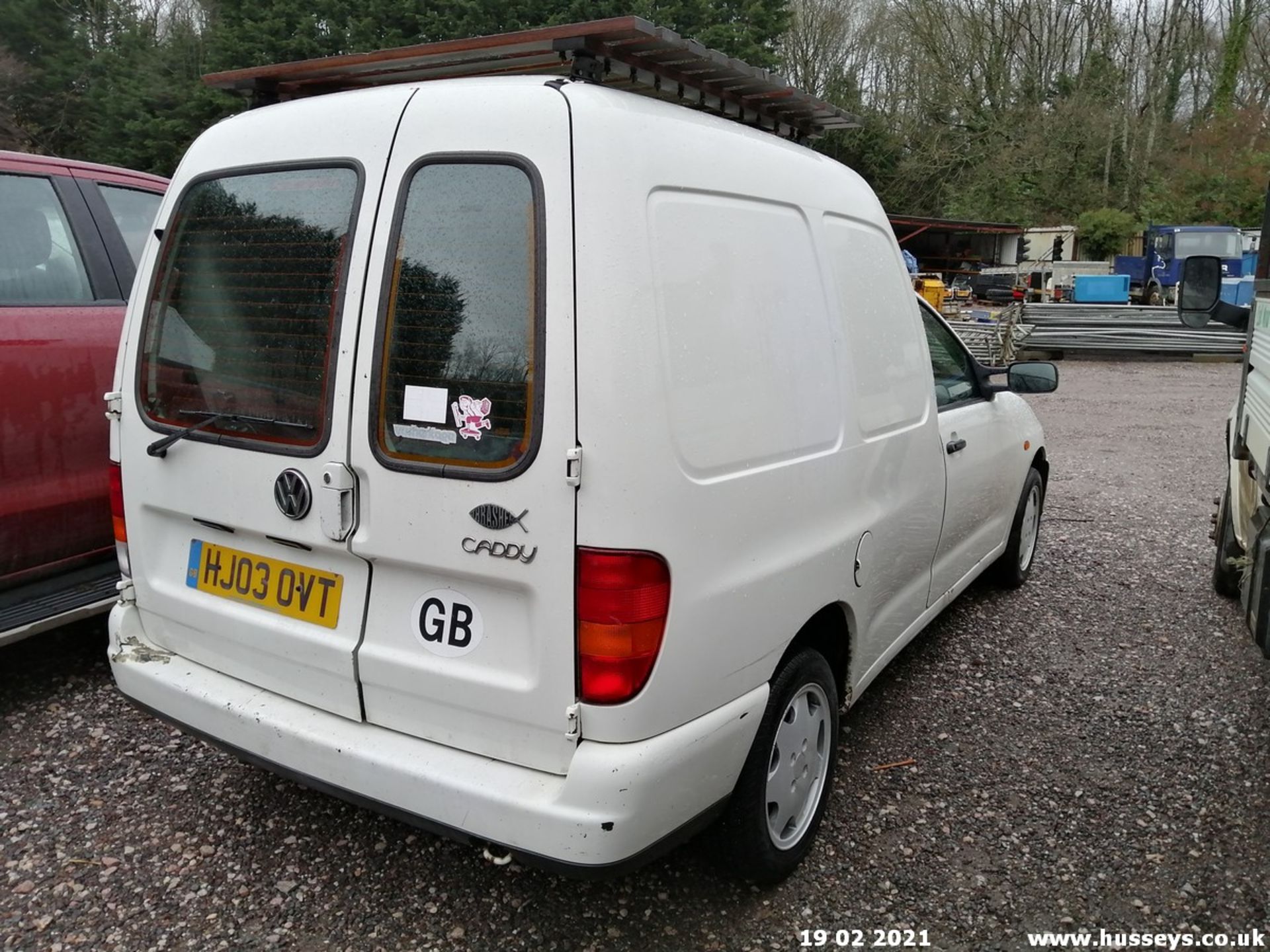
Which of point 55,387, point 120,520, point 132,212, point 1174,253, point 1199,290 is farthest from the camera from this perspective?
point 1174,253

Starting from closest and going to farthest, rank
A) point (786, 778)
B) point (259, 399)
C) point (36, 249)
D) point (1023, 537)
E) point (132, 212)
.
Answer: point (259, 399), point (786, 778), point (36, 249), point (132, 212), point (1023, 537)

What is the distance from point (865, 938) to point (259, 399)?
6.87ft

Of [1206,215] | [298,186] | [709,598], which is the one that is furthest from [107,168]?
[1206,215]

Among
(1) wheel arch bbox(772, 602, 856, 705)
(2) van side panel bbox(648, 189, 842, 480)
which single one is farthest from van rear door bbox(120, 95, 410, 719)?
(1) wheel arch bbox(772, 602, 856, 705)

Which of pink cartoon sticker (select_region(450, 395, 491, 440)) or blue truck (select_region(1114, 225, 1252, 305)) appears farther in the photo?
blue truck (select_region(1114, 225, 1252, 305))

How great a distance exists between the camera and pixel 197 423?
2551 millimetres

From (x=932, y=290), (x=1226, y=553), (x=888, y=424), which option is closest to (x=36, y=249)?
(x=888, y=424)

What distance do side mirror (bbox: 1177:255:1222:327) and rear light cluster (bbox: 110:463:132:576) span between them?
3.89m

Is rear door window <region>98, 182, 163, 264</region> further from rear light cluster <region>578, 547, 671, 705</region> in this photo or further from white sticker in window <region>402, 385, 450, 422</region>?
rear light cluster <region>578, 547, 671, 705</region>

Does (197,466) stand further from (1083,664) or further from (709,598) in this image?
(1083,664)

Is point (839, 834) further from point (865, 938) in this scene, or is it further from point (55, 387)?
point (55, 387)

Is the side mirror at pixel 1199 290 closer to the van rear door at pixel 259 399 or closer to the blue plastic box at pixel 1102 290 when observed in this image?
the van rear door at pixel 259 399

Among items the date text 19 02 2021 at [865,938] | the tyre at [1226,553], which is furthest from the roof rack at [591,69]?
the tyre at [1226,553]

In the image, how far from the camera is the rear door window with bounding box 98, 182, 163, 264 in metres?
4.14
